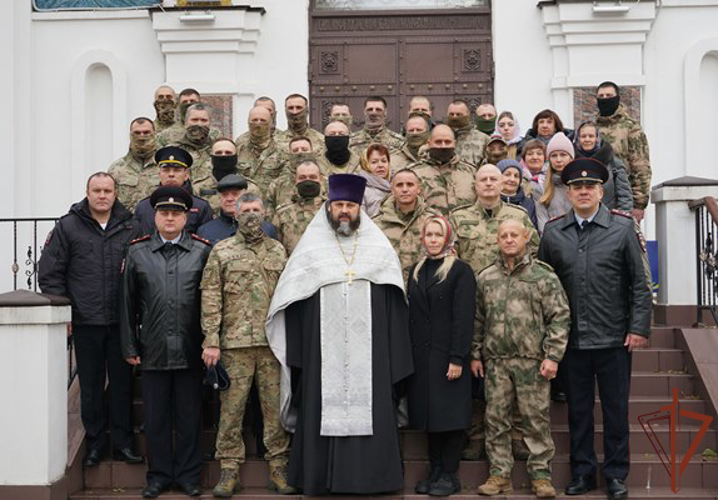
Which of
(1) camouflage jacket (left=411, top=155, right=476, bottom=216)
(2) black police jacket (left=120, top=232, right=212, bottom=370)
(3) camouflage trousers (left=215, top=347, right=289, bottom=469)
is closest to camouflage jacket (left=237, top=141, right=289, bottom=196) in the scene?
(1) camouflage jacket (left=411, top=155, right=476, bottom=216)

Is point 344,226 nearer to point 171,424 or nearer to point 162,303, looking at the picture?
point 162,303

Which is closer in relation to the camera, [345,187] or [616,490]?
[616,490]

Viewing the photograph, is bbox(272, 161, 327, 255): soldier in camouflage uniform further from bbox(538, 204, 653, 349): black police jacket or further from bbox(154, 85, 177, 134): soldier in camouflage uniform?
bbox(154, 85, 177, 134): soldier in camouflage uniform

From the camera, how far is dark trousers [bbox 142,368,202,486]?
7.12 metres

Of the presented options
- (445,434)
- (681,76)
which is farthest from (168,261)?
(681,76)

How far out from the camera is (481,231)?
7590mm

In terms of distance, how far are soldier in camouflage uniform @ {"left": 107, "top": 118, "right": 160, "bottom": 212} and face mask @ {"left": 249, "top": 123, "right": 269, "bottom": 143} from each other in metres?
0.83

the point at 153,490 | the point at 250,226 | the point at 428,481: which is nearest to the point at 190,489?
the point at 153,490

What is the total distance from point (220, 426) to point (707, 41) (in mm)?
7493

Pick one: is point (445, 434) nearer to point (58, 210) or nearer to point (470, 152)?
point (470, 152)

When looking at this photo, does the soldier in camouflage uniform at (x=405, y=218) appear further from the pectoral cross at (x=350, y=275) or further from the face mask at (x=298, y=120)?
the face mask at (x=298, y=120)

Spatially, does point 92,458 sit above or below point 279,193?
below

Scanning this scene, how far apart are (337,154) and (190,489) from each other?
9.59ft

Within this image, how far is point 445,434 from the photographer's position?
23.3 ft
